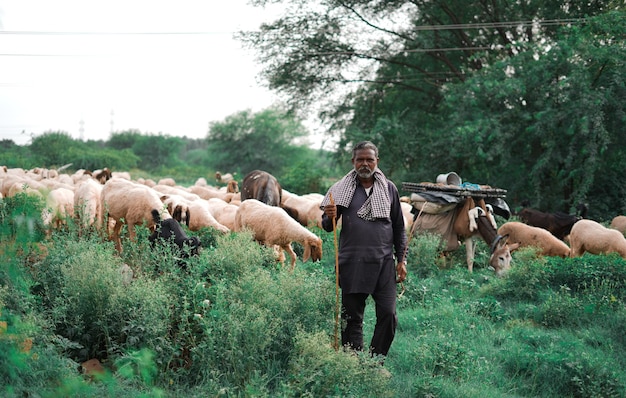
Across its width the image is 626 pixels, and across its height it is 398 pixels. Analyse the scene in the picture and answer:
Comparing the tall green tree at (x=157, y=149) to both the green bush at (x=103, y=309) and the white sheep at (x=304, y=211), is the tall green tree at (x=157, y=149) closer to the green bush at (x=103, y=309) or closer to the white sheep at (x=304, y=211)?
the white sheep at (x=304, y=211)

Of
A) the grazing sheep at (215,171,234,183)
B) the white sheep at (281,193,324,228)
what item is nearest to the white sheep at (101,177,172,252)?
the white sheep at (281,193,324,228)

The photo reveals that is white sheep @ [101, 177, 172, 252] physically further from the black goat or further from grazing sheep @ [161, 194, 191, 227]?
the black goat

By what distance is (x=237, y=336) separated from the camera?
4719 millimetres

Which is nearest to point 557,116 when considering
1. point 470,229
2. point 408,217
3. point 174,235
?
point 408,217

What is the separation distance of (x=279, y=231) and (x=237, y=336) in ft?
14.7

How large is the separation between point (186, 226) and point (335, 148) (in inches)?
570

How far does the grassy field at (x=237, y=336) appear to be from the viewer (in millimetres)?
4379

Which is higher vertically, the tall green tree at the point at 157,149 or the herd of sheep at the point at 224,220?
the tall green tree at the point at 157,149

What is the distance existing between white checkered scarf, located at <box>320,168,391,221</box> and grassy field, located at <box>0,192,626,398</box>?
91 cm

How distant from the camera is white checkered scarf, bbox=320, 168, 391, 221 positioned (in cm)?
505

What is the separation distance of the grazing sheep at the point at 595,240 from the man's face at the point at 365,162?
22.6 ft

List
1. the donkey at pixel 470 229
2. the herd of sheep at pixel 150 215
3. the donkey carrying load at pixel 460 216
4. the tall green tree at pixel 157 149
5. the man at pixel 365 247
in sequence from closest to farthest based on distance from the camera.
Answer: the man at pixel 365 247, the herd of sheep at pixel 150 215, the donkey at pixel 470 229, the donkey carrying load at pixel 460 216, the tall green tree at pixel 157 149

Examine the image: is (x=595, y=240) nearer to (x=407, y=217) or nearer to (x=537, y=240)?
(x=537, y=240)

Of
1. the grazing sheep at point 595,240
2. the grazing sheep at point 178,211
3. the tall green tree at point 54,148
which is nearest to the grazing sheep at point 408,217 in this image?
the grazing sheep at point 595,240
